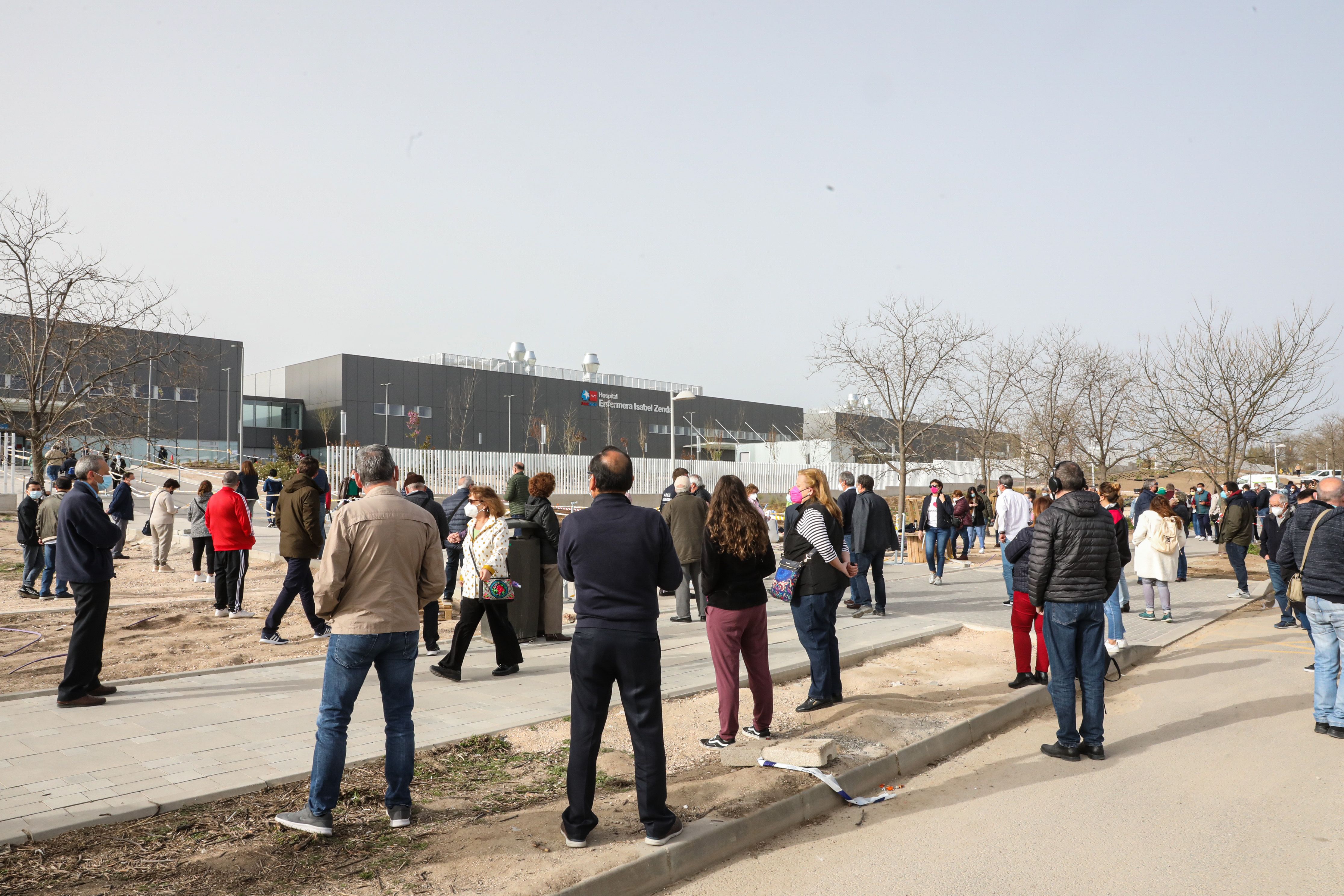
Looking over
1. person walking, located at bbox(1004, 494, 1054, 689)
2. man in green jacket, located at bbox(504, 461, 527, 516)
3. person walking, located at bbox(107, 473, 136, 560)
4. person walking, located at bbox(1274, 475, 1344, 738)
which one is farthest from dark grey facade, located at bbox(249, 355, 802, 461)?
person walking, located at bbox(1274, 475, 1344, 738)

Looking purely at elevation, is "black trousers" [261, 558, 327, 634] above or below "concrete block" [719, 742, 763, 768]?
above

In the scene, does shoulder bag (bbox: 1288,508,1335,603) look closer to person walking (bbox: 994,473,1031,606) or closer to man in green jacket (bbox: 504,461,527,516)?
person walking (bbox: 994,473,1031,606)

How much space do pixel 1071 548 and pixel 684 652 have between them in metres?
4.59

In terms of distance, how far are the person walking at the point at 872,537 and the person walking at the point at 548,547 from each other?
4.29 meters

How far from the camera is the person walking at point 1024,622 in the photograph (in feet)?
25.5

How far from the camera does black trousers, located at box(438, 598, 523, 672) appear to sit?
762 cm

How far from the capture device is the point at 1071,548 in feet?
19.6

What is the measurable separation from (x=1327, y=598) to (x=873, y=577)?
20.1 ft

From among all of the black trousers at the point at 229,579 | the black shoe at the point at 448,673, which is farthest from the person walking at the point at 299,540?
the black shoe at the point at 448,673

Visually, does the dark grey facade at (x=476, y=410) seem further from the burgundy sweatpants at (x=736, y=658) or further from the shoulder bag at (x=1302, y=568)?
the shoulder bag at (x=1302, y=568)

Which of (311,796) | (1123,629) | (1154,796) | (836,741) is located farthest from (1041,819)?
(1123,629)

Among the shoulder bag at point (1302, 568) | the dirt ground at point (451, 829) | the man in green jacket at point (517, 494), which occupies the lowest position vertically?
the dirt ground at point (451, 829)

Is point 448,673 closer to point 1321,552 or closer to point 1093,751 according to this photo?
point 1093,751

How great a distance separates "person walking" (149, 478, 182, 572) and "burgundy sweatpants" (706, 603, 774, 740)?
13085 millimetres
